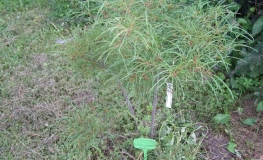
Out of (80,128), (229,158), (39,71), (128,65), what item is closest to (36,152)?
(80,128)

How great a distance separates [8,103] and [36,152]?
587 mm

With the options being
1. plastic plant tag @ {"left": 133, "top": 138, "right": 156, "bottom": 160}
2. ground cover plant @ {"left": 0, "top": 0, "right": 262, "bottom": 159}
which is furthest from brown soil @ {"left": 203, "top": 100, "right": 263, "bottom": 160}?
plastic plant tag @ {"left": 133, "top": 138, "right": 156, "bottom": 160}

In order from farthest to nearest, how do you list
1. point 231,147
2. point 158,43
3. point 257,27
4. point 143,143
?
point 257,27
point 231,147
point 143,143
point 158,43

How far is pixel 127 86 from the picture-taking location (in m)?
1.39

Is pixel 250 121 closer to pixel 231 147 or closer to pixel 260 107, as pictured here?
pixel 260 107

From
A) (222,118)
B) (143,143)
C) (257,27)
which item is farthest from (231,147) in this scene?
(257,27)

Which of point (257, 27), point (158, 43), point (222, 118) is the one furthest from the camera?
point (257, 27)

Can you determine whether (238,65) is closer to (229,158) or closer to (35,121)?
(229,158)

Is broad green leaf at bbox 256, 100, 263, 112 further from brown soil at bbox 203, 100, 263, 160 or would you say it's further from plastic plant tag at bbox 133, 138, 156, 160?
plastic plant tag at bbox 133, 138, 156, 160

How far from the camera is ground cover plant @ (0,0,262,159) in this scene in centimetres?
126

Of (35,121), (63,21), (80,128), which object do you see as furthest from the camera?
(63,21)

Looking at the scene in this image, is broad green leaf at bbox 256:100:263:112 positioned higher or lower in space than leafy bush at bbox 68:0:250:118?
lower

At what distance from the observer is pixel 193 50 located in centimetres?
123

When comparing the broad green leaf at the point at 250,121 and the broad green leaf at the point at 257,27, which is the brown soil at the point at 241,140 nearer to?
the broad green leaf at the point at 250,121
